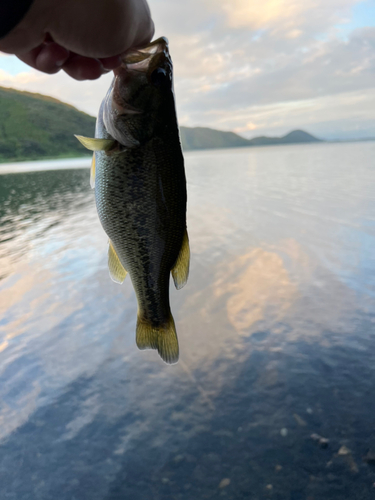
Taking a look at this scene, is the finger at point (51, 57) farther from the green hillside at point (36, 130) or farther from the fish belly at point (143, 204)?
the green hillside at point (36, 130)

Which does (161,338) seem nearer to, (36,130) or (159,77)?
(159,77)

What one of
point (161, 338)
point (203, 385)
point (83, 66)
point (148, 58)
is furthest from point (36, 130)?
point (161, 338)

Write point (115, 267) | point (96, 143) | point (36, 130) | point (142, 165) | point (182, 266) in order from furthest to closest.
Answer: point (36, 130) → point (115, 267) → point (182, 266) → point (142, 165) → point (96, 143)

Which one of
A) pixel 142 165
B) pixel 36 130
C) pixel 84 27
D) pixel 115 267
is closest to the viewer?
pixel 84 27

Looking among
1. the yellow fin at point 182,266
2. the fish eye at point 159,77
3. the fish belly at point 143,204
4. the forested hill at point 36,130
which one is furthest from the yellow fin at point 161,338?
the forested hill at point 36,130

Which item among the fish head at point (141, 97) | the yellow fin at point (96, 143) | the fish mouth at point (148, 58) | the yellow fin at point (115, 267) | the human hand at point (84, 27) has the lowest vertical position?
the yellow fin at point (115, 267)

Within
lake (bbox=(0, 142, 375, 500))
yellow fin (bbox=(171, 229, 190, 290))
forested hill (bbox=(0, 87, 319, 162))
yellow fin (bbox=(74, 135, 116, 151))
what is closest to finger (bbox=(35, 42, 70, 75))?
yellow fin (bbox=(74, 135, 116, 151))

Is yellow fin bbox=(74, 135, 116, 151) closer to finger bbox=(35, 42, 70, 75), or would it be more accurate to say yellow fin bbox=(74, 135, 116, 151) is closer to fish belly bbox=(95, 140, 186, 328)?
fish belly bbox=(95, 140, 186, 328)

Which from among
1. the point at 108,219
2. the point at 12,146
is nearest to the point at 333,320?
the point at 108,219
